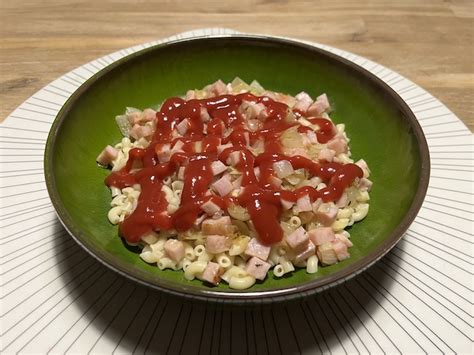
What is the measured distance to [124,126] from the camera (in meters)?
2.31

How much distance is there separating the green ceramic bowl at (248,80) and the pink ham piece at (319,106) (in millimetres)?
74

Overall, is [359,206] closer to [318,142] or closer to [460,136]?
[318,142]

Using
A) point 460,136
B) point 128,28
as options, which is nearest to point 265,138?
point 460,136

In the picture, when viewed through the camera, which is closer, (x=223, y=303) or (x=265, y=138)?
(x=223, y=303)

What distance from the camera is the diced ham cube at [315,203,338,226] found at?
71.4 inches

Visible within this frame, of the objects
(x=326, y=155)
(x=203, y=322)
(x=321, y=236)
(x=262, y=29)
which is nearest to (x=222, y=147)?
(x=326, y=155)

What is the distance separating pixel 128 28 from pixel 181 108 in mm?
1569

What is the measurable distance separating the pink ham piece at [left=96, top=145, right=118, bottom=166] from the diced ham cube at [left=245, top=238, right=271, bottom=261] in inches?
30.8

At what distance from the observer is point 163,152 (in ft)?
6.53

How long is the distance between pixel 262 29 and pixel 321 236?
Result: 2.20 meters

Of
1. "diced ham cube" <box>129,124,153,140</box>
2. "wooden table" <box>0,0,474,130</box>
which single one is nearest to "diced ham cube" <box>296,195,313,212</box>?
"diced ham cube" <box>129,124,153,140</box>

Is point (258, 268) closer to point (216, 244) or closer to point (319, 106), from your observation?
point (216, 244)

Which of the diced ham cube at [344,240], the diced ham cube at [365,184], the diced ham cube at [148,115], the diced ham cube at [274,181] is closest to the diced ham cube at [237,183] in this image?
the diced ham cube at [274,181]

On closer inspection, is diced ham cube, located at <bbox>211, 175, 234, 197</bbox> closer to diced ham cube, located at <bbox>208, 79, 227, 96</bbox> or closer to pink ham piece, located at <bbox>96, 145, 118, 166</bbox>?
pink ham piece, located at <bbox>96, 145, 118, 166</bbox>
